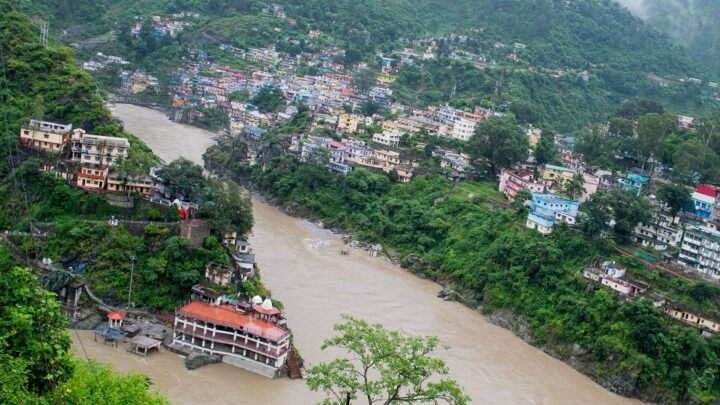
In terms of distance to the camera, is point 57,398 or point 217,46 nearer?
point 57,398

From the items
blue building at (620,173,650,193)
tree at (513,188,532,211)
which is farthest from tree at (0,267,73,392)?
blue building at (620,173,650,193)

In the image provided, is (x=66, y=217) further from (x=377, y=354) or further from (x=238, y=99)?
(x=238, y=99)

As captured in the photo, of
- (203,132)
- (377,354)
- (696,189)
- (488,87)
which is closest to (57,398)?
(377,354)

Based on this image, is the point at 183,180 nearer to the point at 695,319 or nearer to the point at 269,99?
the point at 695,319

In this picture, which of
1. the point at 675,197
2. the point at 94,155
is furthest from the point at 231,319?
the point at 675,197

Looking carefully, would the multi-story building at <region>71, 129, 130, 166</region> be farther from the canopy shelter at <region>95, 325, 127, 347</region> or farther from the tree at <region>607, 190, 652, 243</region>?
the tree at <region>607, 190, 652, 243</region>
